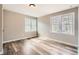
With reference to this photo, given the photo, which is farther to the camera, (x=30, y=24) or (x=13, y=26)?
(x=30, y=24)

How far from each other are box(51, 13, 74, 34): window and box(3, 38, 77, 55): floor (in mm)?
380

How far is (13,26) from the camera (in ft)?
A: 8.26

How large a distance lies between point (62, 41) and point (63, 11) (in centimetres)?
83

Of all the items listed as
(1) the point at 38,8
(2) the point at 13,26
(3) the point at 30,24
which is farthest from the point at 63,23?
(2) the point at 13,26

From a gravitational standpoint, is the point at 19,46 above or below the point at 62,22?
below

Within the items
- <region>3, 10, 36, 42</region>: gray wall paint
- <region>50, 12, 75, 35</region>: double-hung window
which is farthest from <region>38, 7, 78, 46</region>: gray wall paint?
<region>3, 10, 36, 42</region>: gray wall paint

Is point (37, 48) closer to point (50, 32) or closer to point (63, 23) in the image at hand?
point (50, 32)

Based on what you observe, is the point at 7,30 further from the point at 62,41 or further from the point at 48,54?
the point at 62,41

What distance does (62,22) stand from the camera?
2641 mm

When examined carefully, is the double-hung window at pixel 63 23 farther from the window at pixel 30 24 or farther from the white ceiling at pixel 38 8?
the window at pixel 30 24

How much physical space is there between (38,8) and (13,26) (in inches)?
30.6
